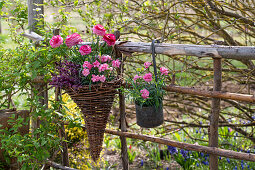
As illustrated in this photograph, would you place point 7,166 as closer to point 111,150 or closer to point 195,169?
point 111,150

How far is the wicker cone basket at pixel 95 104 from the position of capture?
222 centimetres

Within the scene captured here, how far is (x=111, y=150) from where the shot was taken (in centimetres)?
423

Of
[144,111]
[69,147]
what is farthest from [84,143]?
[144,111]

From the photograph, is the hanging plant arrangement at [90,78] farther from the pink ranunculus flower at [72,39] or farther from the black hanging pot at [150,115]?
the black hanging pot at [150,115]

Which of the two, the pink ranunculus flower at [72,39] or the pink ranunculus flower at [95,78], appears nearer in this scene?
the pink ranunculus flower at [95,78]

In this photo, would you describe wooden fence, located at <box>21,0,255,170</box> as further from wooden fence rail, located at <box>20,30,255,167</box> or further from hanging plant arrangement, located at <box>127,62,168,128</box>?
hanging plant arrangement, located at <box>127,62,168,128</box>

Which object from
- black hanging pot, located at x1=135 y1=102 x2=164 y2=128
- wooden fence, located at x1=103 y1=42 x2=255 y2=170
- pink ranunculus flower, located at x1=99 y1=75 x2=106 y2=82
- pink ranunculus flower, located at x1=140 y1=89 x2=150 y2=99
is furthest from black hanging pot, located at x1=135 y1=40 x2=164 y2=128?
pink ranunculus flower, located at x1=99 y1=75 x2=106 y2=82

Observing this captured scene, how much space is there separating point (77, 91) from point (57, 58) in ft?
1.94

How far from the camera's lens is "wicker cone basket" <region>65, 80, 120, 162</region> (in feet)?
7.29

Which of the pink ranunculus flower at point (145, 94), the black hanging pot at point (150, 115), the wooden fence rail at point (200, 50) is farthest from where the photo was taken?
the black hanging pot at point (150, 115)

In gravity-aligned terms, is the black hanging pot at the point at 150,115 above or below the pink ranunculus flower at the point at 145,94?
below

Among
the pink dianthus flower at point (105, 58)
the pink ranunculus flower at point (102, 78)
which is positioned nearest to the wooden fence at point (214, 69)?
the pink dianthus flower at point (105, 58)

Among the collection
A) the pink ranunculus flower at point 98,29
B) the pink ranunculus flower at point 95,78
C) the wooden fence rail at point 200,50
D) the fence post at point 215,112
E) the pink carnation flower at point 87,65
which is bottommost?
the fence post at point 215,112

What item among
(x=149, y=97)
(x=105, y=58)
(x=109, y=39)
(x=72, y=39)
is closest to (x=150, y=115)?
(x=149, y=97)
